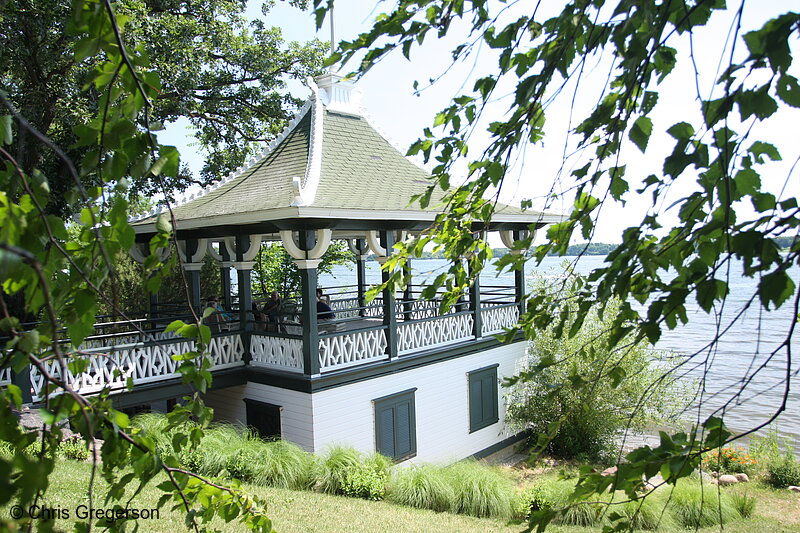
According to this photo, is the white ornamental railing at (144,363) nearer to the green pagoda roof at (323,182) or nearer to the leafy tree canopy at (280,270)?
the green pagoda roof at (323,182)

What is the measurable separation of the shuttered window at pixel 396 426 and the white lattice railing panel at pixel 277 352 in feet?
5.59

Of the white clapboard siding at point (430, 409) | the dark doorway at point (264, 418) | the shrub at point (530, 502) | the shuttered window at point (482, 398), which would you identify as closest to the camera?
the shrub at point (530, 502)

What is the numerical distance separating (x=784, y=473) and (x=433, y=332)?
797 centimetres

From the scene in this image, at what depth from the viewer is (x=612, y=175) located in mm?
2477

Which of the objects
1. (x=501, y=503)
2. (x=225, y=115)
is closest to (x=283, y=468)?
Result: (x=501, y=503)

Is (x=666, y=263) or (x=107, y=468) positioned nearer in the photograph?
(x=107, y=468)

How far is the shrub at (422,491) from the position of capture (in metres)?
9.42

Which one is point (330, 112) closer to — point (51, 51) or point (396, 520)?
point (51, 51)

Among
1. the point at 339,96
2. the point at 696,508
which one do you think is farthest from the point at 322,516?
the point at 339,96

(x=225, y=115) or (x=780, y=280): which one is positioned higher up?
(x=225, y=115)

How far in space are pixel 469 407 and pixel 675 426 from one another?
5856 mm

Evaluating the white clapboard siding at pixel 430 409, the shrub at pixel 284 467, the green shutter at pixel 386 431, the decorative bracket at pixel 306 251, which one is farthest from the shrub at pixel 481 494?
the decorative bracket at pixel 306 251

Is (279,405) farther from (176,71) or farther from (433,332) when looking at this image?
(176,71)

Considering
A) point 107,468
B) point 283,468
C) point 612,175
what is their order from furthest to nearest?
point 283,468, point 612,175, point 107,468
